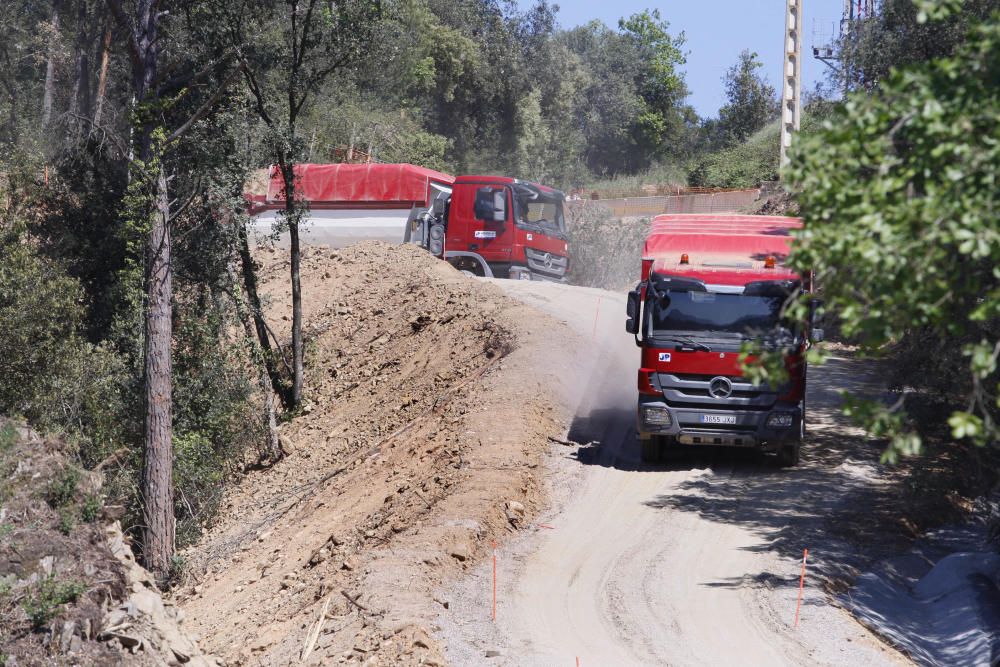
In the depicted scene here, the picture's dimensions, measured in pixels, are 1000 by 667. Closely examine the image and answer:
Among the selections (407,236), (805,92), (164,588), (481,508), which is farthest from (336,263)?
(805,92)

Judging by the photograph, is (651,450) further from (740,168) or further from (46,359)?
(740,168)

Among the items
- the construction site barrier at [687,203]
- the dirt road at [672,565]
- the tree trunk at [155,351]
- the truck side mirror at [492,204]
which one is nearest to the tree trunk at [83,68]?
the truck side mirror at [492,204]

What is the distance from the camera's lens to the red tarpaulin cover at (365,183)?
105ft

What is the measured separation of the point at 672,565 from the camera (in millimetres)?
13266

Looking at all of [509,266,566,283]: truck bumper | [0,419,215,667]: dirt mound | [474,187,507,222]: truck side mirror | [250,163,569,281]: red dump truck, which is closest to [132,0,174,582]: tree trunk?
[0,419,215,667]: dirt mound

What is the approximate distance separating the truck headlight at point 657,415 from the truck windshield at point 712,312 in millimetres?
1129

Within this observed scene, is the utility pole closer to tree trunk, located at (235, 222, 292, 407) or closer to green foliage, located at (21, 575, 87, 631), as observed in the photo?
tree trunk, located at (235, 222, 292, 407)

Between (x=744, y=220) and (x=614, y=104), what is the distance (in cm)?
8141

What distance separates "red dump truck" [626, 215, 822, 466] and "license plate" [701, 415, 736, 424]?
15mm

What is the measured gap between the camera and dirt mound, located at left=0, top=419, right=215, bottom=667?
41.5 ft

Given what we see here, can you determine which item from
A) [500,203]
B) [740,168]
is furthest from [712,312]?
[740,168]

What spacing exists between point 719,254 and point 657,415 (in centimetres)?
261

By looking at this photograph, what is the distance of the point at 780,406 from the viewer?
15.3m

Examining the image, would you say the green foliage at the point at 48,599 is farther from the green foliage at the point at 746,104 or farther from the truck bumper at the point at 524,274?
the green foliage at the point at 746,104
